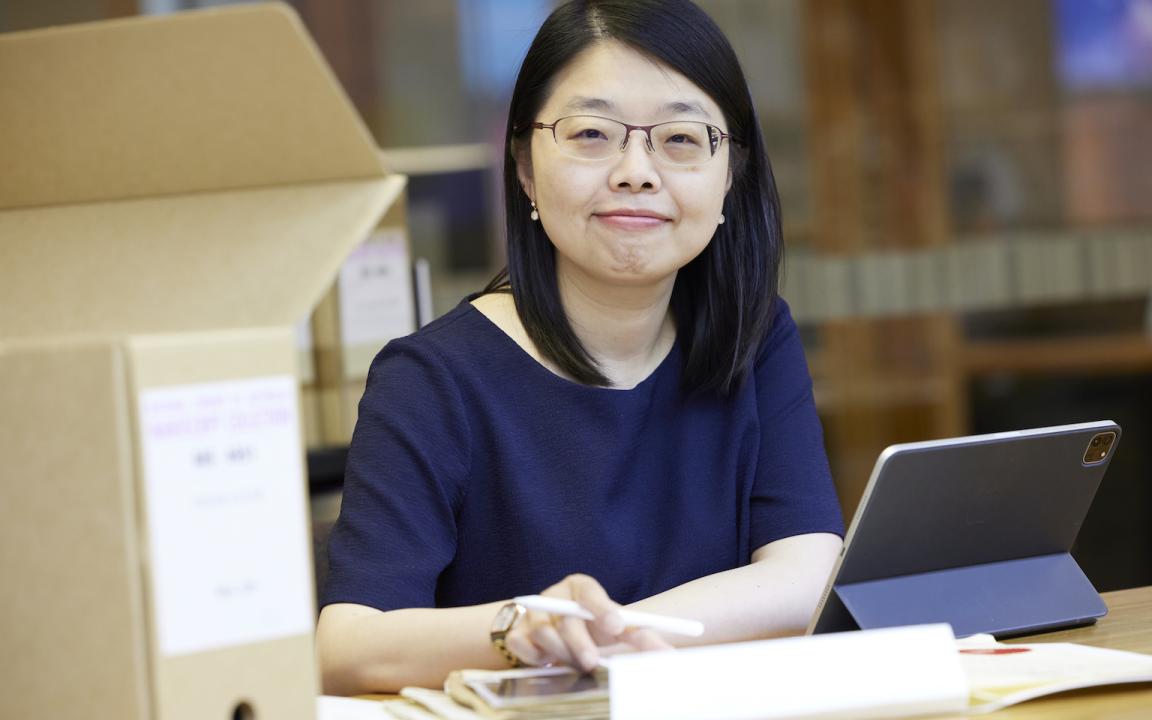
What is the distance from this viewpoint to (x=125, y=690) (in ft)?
2.56

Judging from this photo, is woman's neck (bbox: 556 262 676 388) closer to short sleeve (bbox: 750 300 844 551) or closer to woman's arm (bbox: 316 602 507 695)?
short sleeve (bbox: 750 300 844 551)

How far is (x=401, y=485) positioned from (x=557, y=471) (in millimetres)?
193

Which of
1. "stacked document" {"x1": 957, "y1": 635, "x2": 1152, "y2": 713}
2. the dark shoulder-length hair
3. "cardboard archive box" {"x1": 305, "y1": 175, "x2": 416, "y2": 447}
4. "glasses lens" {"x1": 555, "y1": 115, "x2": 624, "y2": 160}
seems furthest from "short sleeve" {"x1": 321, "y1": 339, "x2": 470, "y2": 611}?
"cardboard archive box" {"x1": 305, "y1": 175, "x2": 416, "y2": 447}

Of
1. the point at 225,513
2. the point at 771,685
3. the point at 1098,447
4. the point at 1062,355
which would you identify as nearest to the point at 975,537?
the point at 1098,447

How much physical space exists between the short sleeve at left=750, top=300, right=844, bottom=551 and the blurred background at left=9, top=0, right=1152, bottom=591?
252 cm

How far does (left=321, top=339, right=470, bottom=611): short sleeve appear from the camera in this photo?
4.35 ft

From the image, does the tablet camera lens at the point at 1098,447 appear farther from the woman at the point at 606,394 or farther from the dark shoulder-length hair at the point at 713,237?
the dark shoulder-length hair at the point at 713,237

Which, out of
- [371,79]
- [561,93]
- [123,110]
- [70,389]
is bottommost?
[70,389]

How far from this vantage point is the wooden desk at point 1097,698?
1002mm

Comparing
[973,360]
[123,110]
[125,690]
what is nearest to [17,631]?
[125,690]

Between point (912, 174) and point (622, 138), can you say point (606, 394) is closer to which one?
point (622, 138)

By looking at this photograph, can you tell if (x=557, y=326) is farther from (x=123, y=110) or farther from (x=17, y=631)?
(x=17, y=631)

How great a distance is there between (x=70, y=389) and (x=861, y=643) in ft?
1.81

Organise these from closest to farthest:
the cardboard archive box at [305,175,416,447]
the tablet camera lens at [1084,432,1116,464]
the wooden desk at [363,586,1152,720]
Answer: the wooden desk at [363,586,1152,720] < the tablet camera lens at [1084,432,1116,464] < the cardboard archive box at [305,175,416,447]
